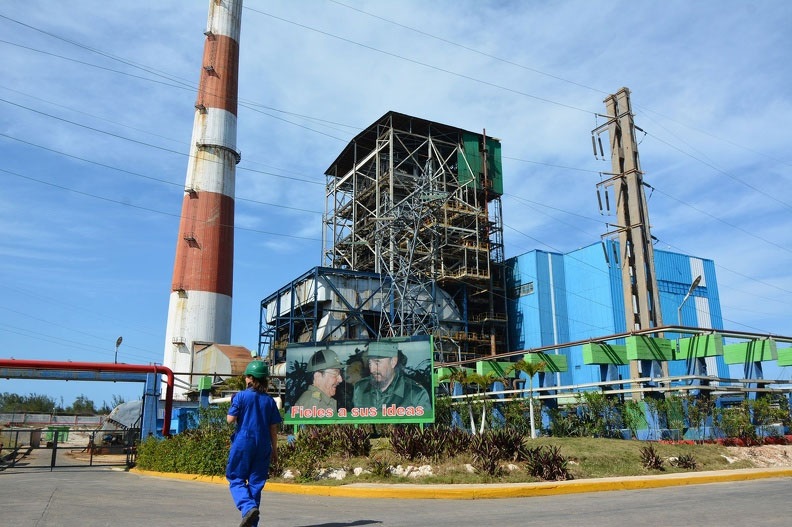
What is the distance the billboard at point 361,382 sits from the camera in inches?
669

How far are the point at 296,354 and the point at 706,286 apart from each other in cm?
4769

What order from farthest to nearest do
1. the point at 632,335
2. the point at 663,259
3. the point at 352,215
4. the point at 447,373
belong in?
the point at 352,215 < the point at 663,259 < the point at 447,373 < the point at 632,335

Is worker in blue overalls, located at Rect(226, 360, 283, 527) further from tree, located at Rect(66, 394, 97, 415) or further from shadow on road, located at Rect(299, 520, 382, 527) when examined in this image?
tree, located at Rect(66, 394, 97, 415)

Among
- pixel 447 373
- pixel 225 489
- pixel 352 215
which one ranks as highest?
pixel 352 215

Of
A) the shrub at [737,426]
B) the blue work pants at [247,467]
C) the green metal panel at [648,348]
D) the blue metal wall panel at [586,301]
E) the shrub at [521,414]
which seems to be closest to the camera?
the blue work pants at [247,467]

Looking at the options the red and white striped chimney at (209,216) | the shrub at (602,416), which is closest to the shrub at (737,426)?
the shrub at (602,416)

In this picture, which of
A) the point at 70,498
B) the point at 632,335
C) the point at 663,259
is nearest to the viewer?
the point at 70,498

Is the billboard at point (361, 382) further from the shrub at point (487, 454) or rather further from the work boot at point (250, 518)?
the work boot at point (250, 518)

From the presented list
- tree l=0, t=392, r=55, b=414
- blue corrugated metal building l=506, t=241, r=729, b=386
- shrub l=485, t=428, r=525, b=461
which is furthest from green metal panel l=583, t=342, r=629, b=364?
tree l=0, t=392, r=55, b=414

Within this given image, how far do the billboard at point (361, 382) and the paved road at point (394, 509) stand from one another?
6.14 metres

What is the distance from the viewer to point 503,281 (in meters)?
54.8

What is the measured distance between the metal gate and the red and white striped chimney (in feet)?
30.4

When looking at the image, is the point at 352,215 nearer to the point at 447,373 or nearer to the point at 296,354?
Result: the point at 447,373

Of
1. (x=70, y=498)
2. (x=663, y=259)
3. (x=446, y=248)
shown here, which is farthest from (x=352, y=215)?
(x=70, y=498)
